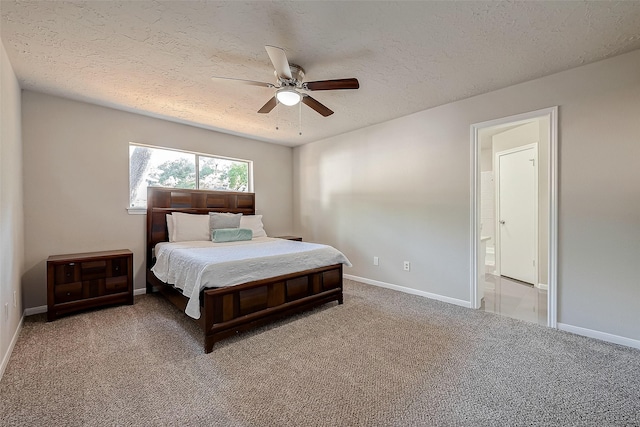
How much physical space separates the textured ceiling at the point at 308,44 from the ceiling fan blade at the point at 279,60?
23 centimetres

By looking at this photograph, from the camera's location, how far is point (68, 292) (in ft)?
9.36

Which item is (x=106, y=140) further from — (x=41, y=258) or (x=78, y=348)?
(x=78, y=348)

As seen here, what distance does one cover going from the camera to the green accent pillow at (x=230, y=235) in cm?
371

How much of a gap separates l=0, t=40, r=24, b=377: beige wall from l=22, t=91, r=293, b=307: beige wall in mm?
251

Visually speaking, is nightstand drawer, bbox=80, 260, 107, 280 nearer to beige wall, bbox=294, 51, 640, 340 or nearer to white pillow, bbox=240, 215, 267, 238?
white pillow, bbox=240, 215, 267, 238

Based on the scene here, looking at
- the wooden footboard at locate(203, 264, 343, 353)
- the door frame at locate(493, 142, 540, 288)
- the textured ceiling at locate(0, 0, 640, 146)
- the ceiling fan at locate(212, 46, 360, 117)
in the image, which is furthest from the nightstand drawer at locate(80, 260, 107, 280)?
the door frame at locate(493, 142, 540, 288)

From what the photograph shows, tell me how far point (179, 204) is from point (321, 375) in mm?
3209

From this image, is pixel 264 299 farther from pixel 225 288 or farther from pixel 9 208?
pixel 9 208

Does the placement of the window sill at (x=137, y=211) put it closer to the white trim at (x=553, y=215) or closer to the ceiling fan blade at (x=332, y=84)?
the ceiling fan blade at (x=332, y=84)

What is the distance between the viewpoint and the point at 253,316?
2.49 m

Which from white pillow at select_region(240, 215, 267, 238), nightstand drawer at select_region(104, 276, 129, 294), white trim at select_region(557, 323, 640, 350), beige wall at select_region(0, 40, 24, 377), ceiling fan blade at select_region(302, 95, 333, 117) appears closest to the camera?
beige wall at select_region(0, 40, 24, 377)

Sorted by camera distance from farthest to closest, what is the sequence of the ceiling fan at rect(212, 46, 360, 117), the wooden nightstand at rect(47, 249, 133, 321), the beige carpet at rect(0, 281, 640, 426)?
the wooden nightstand at rect(47, 249, 133, 321) < the ceiling fan at rect(212, 46, 360, 117) < the beige carpet at rect(0, 281, 640, 426)

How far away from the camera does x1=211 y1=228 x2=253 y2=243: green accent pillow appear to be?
3707 mm

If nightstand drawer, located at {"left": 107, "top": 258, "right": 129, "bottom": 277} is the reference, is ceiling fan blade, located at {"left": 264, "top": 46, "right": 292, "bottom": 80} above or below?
above
